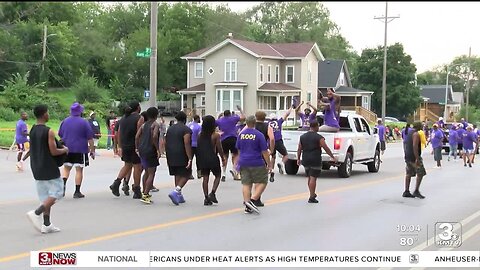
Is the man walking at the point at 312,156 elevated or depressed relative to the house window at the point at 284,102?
depressed

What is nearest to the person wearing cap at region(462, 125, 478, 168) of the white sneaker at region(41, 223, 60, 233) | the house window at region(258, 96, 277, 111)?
the white sneaker at region(41, 223, 60, 233)

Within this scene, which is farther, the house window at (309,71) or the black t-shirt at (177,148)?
the house window at (309,71)

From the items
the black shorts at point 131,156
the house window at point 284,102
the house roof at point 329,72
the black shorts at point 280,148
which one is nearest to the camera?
the black shorts at point 131,156

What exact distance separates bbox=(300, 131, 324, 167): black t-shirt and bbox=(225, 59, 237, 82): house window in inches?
1616

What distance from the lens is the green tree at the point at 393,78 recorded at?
5859cm

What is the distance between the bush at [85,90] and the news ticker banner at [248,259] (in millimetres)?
44288

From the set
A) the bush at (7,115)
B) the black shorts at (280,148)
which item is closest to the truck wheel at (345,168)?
the black shorts at (280,148)

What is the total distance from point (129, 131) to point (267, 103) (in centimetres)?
4263

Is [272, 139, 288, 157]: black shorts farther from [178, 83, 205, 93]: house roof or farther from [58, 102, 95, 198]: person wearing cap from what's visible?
[178, 83, 205, 93]: house roof

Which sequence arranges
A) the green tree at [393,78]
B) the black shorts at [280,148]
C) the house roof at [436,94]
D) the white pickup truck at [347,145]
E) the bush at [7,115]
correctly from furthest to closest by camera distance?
the green tree at [393,78] → the house roof at [436,94] → the bush at [7,115] → the white pickup truck at [347,145] → the black shorts at [280,148]

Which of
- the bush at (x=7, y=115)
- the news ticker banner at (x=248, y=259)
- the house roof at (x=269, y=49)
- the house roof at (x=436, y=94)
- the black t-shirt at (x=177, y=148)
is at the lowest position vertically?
the news ticker banner at (x=248, y=259)

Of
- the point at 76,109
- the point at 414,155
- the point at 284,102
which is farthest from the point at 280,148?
the point at 284,102

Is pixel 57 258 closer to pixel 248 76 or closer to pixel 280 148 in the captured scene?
pixel 280 148

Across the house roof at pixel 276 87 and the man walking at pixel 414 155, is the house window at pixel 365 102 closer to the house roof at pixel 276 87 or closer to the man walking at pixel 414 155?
the house roof at pixel 276 87
